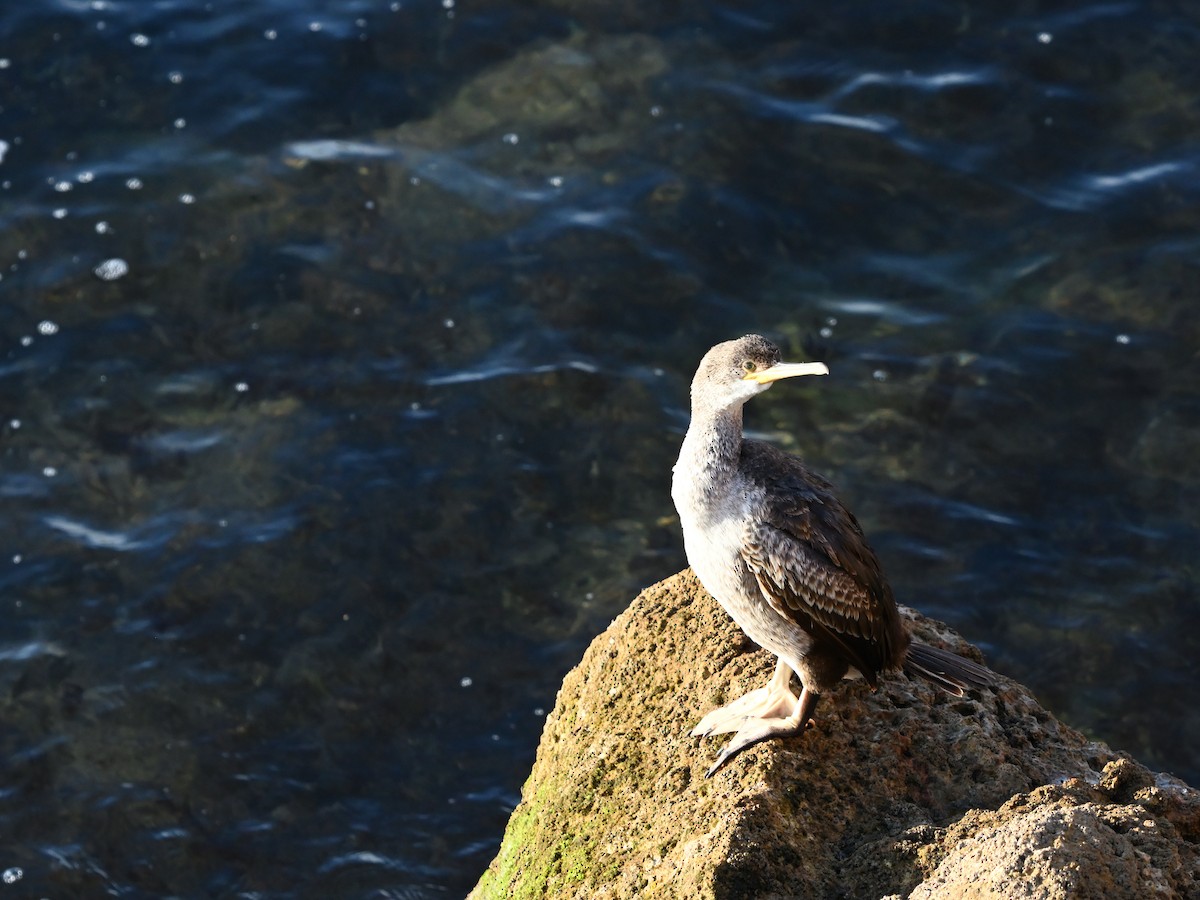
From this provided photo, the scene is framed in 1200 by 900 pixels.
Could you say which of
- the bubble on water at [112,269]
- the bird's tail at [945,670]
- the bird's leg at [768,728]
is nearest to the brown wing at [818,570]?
the bird's tail at [945,670]

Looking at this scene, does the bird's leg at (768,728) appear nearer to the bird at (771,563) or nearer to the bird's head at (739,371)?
the bird at (771,563)

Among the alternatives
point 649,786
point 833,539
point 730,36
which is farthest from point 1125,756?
point 730,36

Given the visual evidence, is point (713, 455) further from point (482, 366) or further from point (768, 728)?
point (482, 366)

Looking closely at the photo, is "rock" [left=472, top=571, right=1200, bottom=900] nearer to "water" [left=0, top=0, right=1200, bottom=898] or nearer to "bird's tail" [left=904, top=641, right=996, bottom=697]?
"bird's tail" [left=904, top=641, right=996, bottom=697]

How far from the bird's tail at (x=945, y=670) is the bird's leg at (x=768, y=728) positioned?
1.57ft

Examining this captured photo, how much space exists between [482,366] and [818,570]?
6.07 meters

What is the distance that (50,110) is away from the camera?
12492 millimetres

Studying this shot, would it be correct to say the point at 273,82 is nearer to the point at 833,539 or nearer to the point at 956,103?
the point at 956,103

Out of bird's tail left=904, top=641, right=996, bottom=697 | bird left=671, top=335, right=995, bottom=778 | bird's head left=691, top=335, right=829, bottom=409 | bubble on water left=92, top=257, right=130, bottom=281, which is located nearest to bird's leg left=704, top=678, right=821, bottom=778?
bird left=671, top=335, right=995, bottom=778

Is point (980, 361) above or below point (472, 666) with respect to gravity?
above

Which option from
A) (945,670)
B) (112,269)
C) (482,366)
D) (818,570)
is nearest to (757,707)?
(818,570)

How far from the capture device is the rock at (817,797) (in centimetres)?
443

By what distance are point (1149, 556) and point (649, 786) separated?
564cm

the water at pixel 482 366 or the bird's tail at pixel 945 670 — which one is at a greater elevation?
the bird's tail at pixel 945 670
